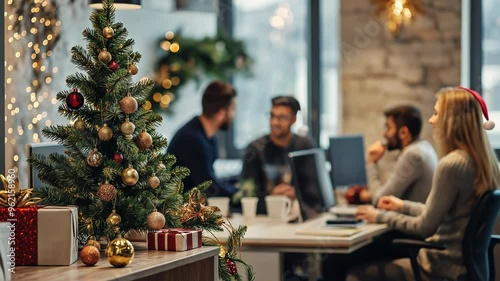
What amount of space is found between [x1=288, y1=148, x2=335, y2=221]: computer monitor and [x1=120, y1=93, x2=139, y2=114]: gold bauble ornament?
195cm

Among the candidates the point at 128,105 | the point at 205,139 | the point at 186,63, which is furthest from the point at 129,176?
the point at 186,63

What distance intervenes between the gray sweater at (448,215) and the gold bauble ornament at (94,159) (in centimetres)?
193

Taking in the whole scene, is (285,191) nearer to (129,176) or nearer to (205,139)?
(205,139)

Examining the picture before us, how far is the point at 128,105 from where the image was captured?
9.02ft

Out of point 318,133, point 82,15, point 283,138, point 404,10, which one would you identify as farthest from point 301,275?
point 82,15

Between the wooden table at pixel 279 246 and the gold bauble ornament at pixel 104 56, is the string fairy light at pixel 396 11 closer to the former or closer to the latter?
the wooden table at pixel 279 246

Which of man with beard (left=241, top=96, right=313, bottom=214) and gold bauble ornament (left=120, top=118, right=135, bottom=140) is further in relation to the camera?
man with beard (left=241, top=96, right=313, bottom=214)

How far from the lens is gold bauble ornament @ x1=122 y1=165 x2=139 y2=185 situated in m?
2.75

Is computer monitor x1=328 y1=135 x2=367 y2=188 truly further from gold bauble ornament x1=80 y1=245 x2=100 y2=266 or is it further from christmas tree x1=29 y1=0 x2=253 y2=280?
gold bauble ornament x1=80 y1=245 x2=100 y2=266

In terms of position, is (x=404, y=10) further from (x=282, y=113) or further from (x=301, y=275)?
(x=301, y=275)

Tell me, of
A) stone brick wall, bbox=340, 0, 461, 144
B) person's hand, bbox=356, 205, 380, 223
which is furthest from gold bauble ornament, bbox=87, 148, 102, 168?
stone brick wall, bbox=340, 0, 461, 144

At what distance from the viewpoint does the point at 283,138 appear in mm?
5617

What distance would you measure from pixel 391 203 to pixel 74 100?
226 centimetres

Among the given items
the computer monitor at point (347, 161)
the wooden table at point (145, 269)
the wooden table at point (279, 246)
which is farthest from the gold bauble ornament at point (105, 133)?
the computer monitor at point (347, 161)
